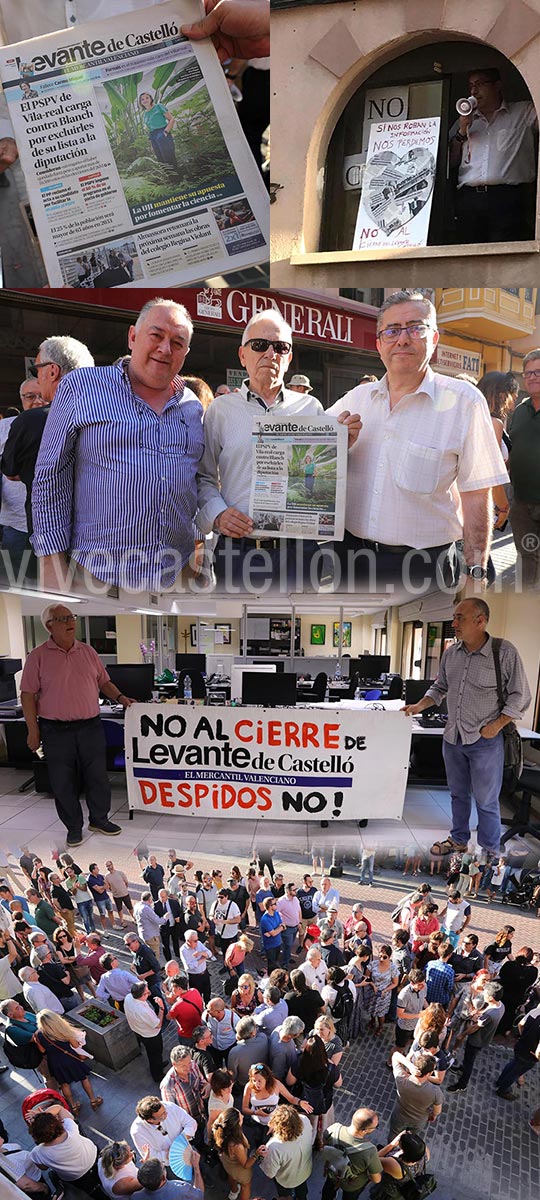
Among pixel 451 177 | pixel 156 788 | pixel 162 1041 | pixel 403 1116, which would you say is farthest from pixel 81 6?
pixel 403 1116

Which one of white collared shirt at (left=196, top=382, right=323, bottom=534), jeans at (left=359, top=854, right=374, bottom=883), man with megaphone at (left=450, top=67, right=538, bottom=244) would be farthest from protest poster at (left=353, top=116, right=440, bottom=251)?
jeans at (left=359, top=854, right=374, bottom=883)

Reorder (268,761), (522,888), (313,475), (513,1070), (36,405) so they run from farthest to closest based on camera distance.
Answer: (513,1070), (522,888), (268,761), (36,405), (313,475)

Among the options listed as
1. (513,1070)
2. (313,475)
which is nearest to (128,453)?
(313,475)

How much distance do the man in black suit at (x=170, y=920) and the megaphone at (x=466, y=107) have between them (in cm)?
330

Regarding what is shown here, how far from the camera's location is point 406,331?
5.90ft

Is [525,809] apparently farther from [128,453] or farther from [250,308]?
[250,308]

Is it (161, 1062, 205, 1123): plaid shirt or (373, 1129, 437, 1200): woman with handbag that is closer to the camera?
(373, 1129, 437, 1200): woman with handbag

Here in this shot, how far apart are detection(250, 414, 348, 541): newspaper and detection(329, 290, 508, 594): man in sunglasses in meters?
0.08

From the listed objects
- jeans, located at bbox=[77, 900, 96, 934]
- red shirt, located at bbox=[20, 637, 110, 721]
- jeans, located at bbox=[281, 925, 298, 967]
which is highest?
red shirt, located at bbox=[20, 637, 110, 721]

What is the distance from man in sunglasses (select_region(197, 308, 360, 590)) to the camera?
5.90 ft

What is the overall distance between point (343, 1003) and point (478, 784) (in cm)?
124

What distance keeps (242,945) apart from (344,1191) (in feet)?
3.27

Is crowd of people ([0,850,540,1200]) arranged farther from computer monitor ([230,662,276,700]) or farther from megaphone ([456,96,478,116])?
megaphone ([456,96,478,116])

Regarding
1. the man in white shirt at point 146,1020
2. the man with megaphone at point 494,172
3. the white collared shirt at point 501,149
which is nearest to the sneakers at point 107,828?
the man in white shirt at point 146,1020
